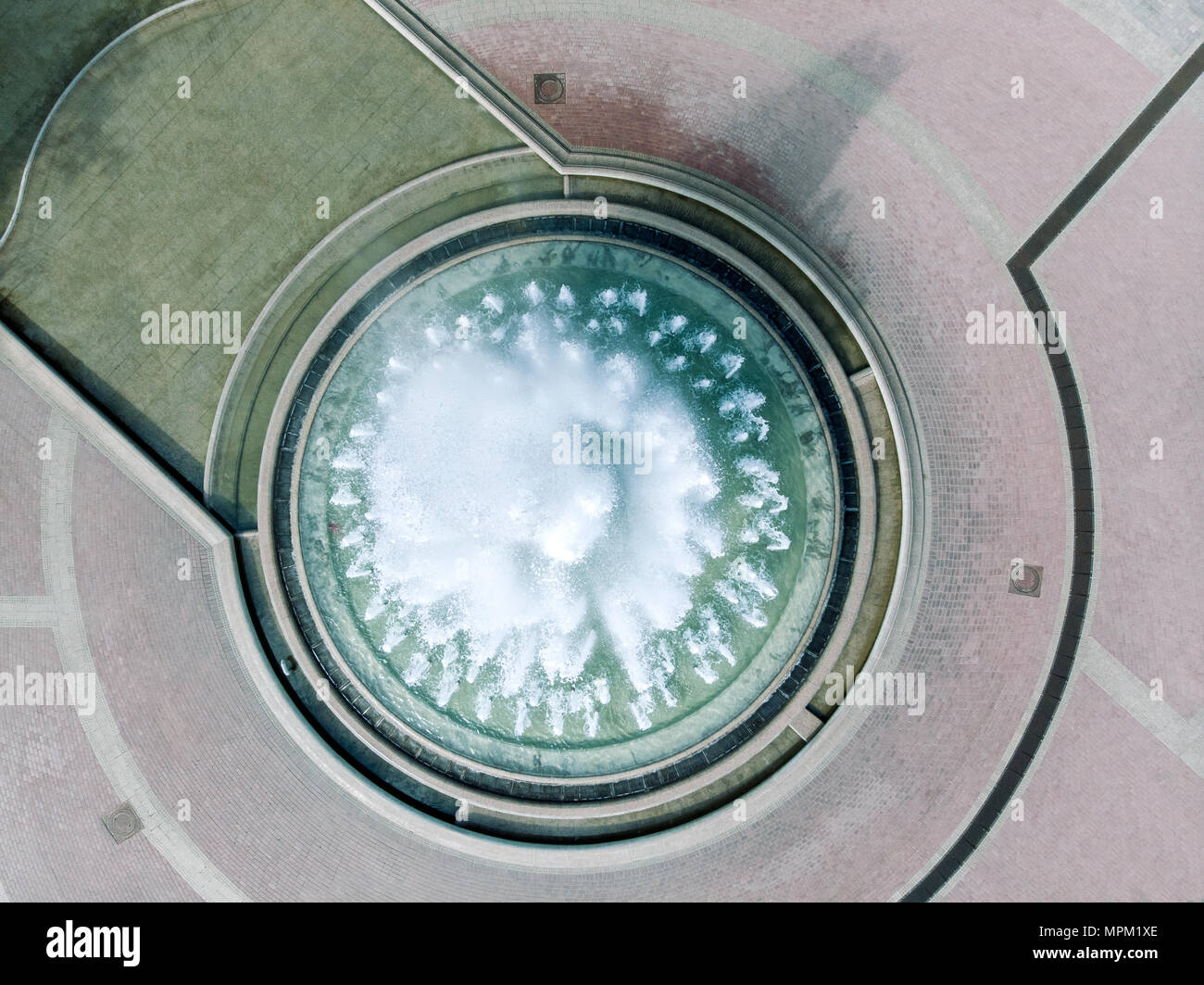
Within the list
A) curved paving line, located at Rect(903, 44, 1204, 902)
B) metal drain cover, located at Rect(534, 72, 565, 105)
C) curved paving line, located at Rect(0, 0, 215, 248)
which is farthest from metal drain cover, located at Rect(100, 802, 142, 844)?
metal drain cover, located at Rect(534, 72, 565, 105)

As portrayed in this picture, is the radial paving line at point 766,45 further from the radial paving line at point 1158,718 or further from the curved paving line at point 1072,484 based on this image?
the radial paving line at point 1158,718

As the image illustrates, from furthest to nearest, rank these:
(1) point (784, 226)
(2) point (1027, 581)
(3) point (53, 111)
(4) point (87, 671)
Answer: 1. (4) point (87, 671)
2. (3) point (53, 111)
3. (2) point (1027, 581)
4. (1) point (784, 226)

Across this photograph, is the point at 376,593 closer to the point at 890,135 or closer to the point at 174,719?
the point at 174,719

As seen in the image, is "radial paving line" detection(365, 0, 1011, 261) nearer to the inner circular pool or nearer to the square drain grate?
the inner circular pool

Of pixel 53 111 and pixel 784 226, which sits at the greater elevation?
pixel 53 111

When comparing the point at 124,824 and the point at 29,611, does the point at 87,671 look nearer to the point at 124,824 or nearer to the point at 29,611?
the point at 29,611

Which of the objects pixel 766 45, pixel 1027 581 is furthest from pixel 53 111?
pixel 1027 581

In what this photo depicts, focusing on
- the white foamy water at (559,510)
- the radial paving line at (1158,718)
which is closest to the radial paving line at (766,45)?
the white foamy water at (559,510)

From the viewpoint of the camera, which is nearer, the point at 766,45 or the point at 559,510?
the point at 559,510
